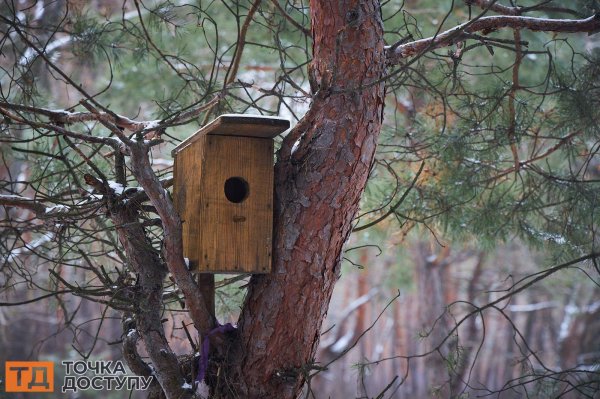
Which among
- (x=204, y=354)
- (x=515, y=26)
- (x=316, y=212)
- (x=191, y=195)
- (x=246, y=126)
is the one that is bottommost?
(x=204, y=354)

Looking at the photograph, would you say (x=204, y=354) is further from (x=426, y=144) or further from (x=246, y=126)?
(x=426, y=144)

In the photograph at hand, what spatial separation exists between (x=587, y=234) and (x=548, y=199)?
24cm

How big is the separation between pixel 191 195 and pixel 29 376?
695cm

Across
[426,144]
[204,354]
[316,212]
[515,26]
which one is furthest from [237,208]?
[426,144]

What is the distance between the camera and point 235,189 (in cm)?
238

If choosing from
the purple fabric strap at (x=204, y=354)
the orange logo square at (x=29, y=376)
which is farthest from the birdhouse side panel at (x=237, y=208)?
the orange logo square at (x=29, y=376)

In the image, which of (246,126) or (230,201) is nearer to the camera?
(246,126)

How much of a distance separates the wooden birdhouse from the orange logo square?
18.4 ft

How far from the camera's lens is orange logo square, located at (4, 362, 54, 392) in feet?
24.8

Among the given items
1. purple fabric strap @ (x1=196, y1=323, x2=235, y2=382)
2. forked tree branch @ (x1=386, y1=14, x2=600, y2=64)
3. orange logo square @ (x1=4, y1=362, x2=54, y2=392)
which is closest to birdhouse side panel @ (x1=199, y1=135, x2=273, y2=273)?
purple fabric strap @ (x1=196, y1=323, x2=235, y2=382)

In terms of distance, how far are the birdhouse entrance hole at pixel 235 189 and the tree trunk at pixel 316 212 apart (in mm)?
141

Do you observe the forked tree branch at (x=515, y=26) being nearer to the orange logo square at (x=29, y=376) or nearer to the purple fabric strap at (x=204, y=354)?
the purple fabric strap at (x=204, y=354)

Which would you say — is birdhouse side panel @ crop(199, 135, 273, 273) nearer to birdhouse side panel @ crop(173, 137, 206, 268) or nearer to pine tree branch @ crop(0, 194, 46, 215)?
birdhouse side panel @ crop(173, 137, 206, 268)

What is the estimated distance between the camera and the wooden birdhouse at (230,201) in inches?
86.6
